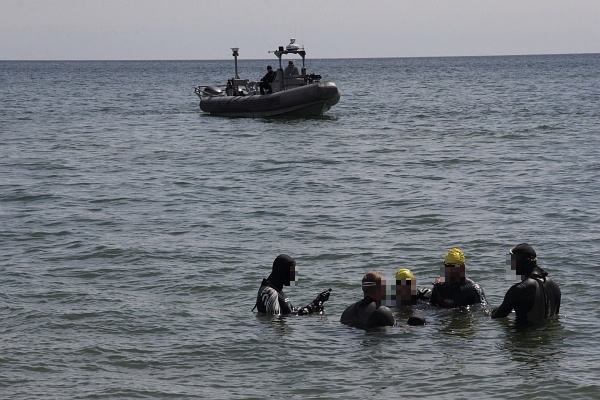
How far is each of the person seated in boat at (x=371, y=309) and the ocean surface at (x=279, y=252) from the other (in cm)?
12

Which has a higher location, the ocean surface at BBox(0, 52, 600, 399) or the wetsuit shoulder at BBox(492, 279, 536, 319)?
the wetsuit shoulder at BBox(492, 279, 536, 319)

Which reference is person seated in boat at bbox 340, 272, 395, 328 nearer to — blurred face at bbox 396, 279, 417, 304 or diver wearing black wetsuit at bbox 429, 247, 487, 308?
blurred face at bbox 396, 279, 417, 304

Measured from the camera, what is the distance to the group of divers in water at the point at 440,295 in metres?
10.6

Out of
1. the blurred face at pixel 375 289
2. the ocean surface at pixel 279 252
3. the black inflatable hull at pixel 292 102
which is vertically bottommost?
the ocean surface at pixel 279 252

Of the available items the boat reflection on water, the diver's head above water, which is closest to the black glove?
the diver's head above water

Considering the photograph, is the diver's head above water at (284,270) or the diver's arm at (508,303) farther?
the diver's head above water at (284,270)

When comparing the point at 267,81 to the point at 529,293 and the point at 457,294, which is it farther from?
the point at 529,293

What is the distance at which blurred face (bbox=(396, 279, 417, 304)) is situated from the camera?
11453mm

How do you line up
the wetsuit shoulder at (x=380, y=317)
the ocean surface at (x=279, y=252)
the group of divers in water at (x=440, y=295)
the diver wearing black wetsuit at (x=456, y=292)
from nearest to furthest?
the ocean surface at (x=279, y=252), the group of divers in water at (x=440, y=295), the wetsuit shoulder at (x=380, y=317), the diver wearing black wetsuit at (x=456, y=292)

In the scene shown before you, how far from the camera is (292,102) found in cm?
3850

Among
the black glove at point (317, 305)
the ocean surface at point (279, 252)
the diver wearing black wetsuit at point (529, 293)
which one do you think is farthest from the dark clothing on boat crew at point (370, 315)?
the diver wearing black wetsuit at point (529, 293)

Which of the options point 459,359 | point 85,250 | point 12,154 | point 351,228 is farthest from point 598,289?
point 12,154

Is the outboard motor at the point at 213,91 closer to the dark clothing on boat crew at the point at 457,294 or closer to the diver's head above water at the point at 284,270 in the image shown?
the dark clothing on boat crew at the point at 457,294

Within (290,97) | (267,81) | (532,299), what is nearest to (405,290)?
(532,299)
